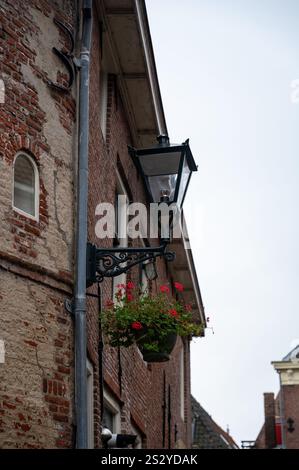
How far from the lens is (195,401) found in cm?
3862

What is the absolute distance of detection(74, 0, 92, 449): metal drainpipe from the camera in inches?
385

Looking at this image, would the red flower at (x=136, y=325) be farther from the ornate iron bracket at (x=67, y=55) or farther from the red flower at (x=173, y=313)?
the ornate iron bracket at (x=67, y=55)

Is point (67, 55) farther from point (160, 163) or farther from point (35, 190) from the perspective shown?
point (35, 190)

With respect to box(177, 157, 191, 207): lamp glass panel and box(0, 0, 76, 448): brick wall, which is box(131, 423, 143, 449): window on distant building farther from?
box(177, 157, 191, 207): lamp glass panel

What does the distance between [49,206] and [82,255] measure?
0.54 m

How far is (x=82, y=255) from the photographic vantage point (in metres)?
9.95

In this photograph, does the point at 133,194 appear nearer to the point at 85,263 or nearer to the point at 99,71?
the point at 99,71

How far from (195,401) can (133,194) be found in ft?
80.5

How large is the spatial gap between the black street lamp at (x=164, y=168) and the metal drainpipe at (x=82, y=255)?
63cm

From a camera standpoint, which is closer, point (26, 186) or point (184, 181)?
point (26, 186)

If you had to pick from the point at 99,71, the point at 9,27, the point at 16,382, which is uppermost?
the point at 99,71

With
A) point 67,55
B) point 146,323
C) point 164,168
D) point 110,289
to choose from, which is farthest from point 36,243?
point 110,289

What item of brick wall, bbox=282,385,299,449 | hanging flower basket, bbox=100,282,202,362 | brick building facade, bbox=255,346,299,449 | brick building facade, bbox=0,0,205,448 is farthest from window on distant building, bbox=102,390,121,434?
brick wall, bbox=282,385,299,449

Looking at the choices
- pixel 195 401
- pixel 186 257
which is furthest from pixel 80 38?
pixel 195 401
